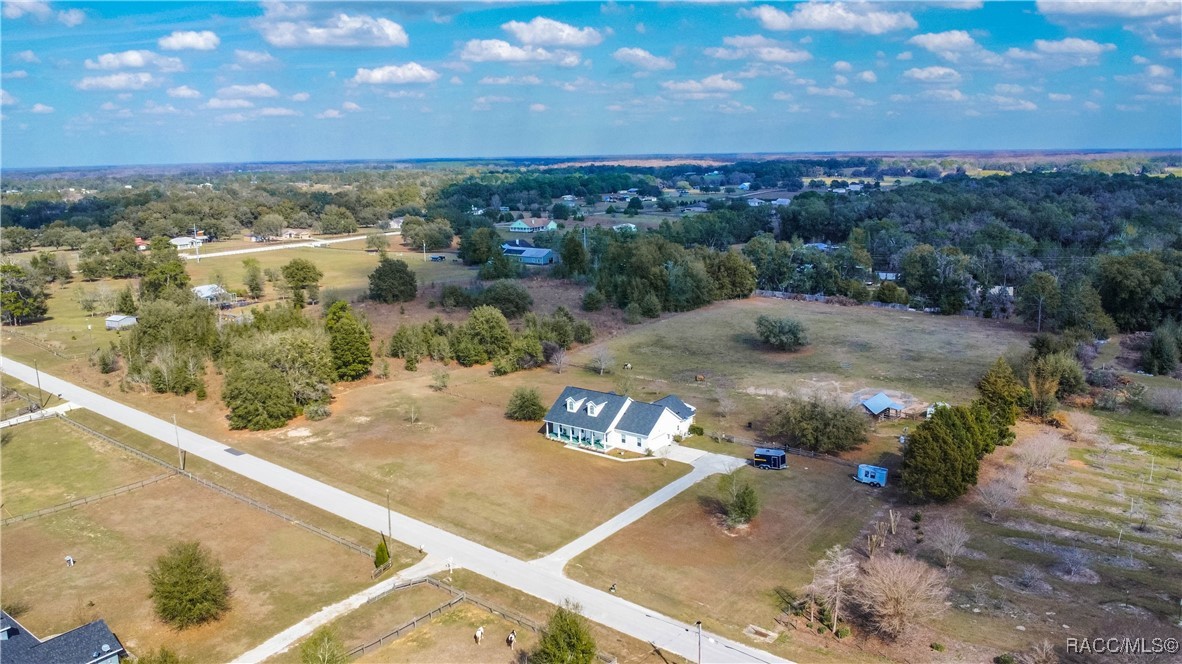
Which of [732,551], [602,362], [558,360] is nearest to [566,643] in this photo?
[732,551]

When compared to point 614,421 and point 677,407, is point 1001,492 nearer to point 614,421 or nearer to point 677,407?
point 677,407

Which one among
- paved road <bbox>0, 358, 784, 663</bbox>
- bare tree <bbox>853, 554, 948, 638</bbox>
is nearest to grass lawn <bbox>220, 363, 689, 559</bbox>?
paved road <bbox>0, 358, 784, 663</bbox>

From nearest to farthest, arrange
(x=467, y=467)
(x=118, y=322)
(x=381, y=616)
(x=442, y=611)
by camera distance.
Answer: (x=381, y=616) → (x=442, y=611) → (x=467, y=467) → (x=118, y=322)

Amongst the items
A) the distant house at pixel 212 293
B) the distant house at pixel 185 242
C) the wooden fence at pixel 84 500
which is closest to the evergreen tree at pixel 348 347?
the wooden fence at pixel 84 500

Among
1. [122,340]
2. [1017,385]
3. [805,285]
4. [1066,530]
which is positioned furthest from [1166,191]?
[122,340]

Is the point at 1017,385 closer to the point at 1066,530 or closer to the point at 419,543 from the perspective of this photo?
the point at 1066,530

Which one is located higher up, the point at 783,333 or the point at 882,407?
the point at 783,333

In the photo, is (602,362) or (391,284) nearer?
(602,362)
